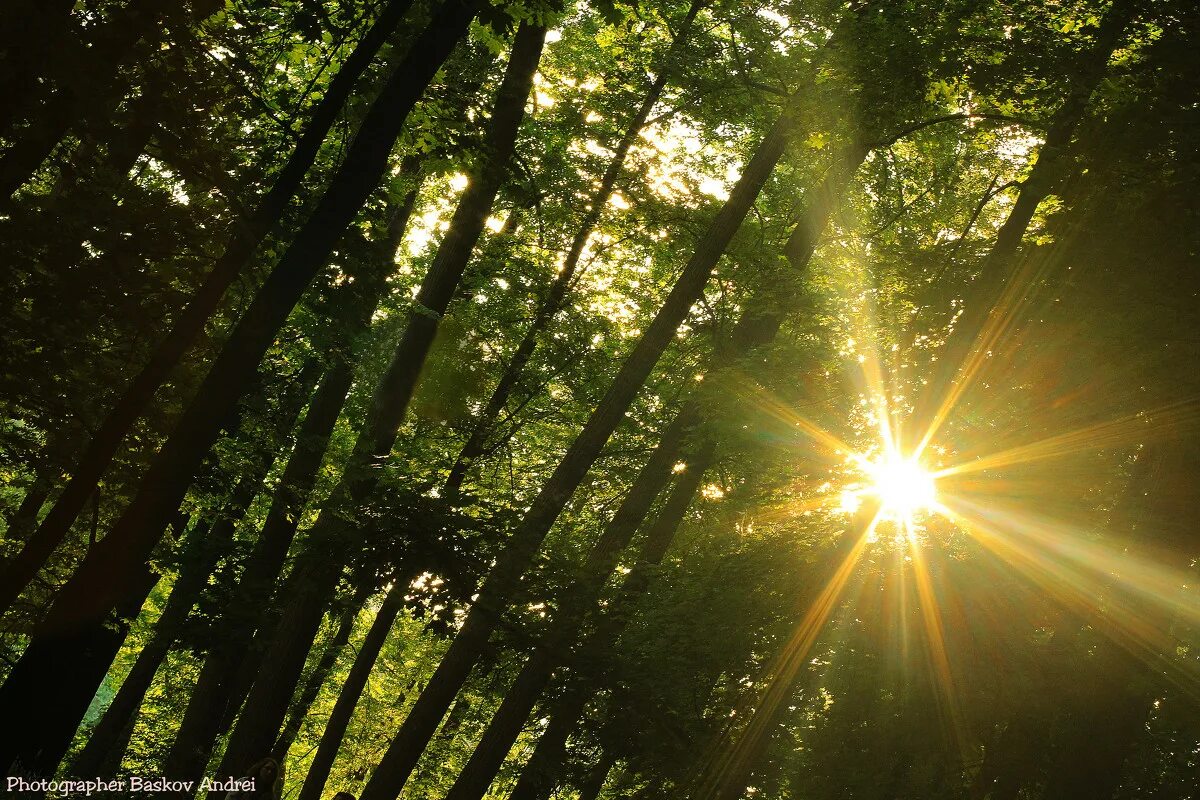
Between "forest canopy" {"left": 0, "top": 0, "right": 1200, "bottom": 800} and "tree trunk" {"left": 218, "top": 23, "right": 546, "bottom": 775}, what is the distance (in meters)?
0.06

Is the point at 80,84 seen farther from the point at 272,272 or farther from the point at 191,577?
the point at 191,577

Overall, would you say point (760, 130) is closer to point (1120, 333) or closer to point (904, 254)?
point (904, 254)

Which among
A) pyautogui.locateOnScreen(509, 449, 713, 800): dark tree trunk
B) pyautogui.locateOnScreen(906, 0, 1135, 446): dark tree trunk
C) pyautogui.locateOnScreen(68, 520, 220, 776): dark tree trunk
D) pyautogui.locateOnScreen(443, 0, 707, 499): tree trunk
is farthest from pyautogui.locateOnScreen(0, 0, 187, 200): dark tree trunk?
pyautogui.locateOnScreen(906, 0, 1135, 446): dark tree trunk

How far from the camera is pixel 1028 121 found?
1380 centimetres

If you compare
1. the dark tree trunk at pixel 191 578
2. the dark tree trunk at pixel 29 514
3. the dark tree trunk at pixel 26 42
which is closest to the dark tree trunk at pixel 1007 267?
the dark tree trunk at pixel 191 578

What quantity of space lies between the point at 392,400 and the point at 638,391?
3.69 meters

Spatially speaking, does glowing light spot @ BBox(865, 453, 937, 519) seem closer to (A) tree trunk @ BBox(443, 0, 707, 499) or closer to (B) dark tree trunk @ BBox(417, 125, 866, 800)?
(B) dark tree trunk @ BBox(417, 125, 866, 800)

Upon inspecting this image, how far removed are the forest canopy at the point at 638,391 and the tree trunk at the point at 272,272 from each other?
4 cm

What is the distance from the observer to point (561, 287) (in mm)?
16594

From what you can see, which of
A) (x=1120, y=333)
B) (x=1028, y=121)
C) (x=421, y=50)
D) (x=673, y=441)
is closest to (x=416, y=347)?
(x=421, y=50)

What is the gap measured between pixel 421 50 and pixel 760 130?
432 inches

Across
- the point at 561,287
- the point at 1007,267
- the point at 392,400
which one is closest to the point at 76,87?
the point at 392,400

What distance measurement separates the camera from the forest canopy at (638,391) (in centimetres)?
787

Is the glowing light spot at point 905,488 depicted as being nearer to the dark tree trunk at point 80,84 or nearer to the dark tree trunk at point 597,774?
the dark tree trunk at point 597,774
